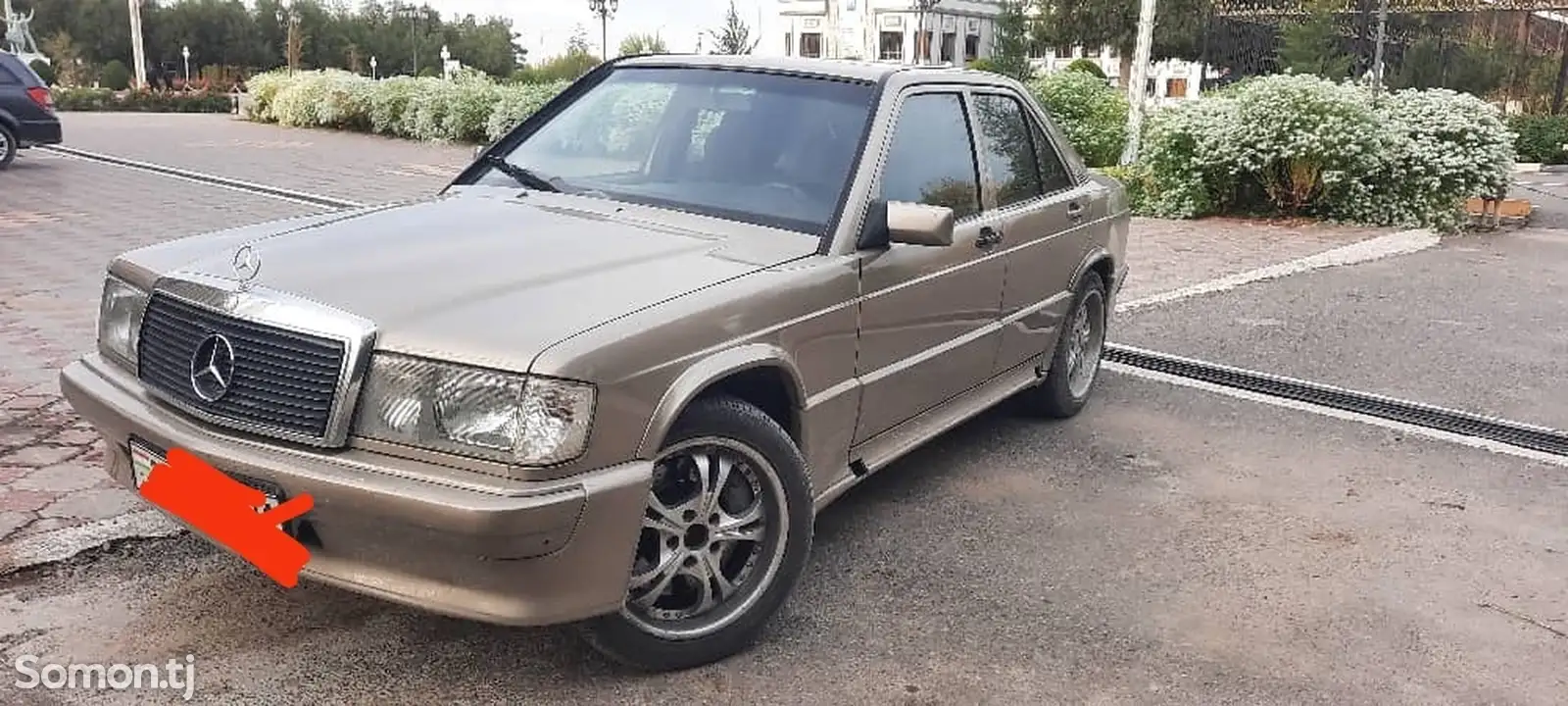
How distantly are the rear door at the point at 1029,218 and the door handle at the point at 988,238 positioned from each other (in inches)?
1.4

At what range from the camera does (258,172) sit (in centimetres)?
1580

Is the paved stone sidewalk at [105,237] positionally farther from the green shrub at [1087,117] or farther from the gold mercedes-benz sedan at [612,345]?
the green shrub at [1087,117]

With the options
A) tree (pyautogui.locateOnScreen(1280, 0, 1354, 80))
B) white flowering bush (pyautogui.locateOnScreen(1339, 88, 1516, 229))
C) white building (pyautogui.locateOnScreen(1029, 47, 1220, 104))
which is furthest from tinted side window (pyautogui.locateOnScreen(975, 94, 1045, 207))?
white building (pyautogui.locateOnScreen(1029, 47, 1220, 104))

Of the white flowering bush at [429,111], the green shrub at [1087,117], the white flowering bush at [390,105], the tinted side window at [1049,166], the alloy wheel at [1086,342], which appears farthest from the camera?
the white flowering bush at [390,105]

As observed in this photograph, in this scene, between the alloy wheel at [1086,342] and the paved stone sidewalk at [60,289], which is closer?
the paved stone sidewalk at [60,289]

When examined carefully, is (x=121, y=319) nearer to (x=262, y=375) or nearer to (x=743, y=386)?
(x=262, y=375)

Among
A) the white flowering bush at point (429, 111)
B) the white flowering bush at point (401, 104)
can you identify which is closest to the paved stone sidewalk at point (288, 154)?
the white flowering bush at point (429, 111)

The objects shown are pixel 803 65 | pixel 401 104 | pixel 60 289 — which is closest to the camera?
pixel 803 65

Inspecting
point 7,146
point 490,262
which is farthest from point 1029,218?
point 7,146

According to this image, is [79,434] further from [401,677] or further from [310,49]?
[310,49]

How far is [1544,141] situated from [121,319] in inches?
989

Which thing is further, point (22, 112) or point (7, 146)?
point (22, 112)

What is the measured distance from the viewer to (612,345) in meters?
2.82

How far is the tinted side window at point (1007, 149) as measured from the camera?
4805 mm
